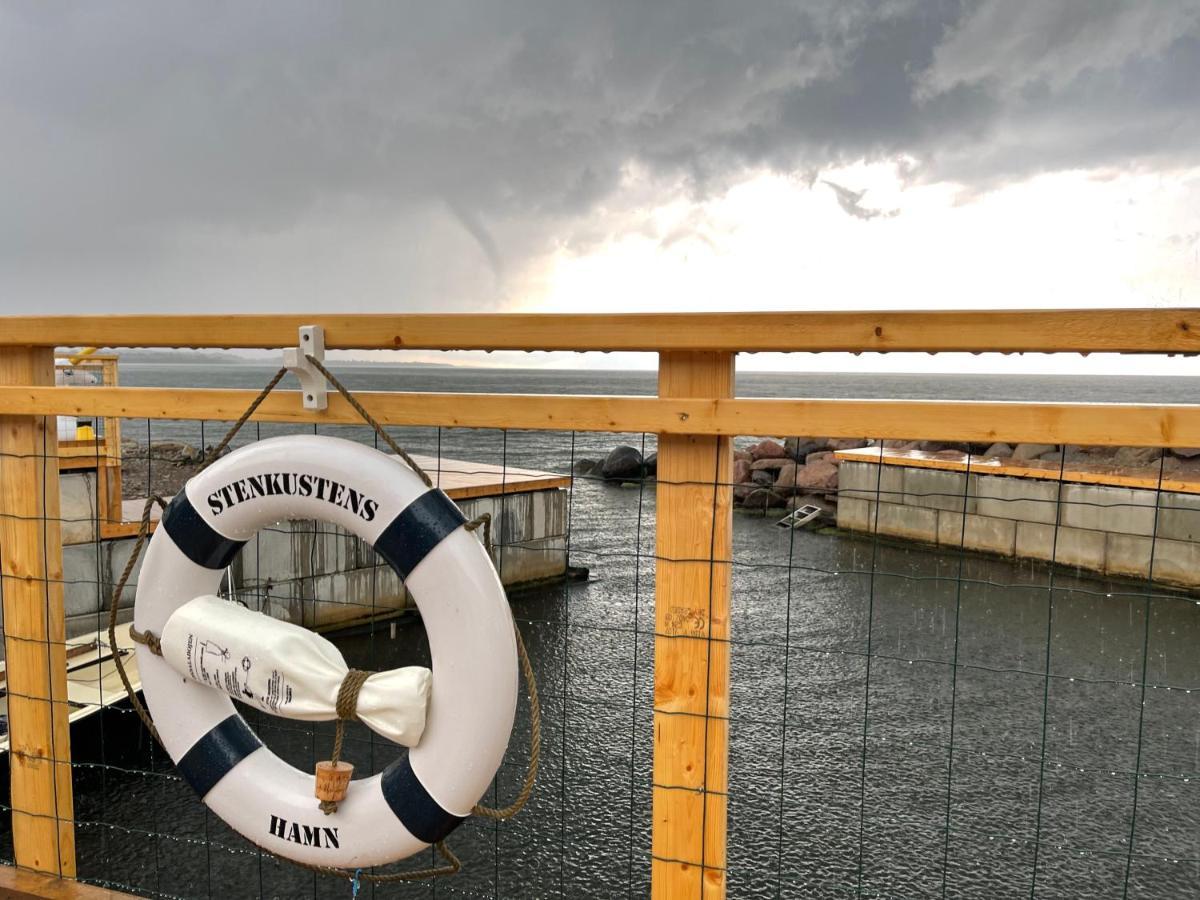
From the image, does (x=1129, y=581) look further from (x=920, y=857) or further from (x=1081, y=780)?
(x=920, y=857)

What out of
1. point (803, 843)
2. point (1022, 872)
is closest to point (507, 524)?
point (803, 843)

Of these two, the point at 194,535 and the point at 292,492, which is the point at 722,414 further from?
the point at 194,535

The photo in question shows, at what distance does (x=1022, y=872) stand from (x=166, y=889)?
15.2 ft

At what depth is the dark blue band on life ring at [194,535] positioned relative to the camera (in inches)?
63.1

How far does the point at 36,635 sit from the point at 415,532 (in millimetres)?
981

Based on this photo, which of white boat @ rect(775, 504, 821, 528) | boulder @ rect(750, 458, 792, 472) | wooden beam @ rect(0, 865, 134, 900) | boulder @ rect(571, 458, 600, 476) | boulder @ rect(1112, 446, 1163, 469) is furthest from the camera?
boulder @ rect(571, 458, 600, 476)

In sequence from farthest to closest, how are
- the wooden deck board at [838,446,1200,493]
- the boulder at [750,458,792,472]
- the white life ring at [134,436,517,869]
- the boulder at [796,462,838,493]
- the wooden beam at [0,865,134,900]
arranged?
the boulder at [750,458,792,472], the boulder at [796,462,838,493], the wooden deck board at [838,446,1200,493], the wooden beam at [0,865,134,900], the white life ring at [134,436,517,869]

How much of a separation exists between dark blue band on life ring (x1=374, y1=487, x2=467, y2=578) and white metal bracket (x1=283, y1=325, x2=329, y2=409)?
10.9 inches

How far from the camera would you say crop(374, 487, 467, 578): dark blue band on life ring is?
144cm

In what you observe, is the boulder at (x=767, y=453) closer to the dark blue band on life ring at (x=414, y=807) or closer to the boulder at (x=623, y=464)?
the boulder at (x=623, y=464)

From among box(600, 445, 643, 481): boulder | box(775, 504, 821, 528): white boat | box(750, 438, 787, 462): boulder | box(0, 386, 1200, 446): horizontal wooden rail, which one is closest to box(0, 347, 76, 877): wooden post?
box(0, 386, 1200, 446): horizontal wooden rail

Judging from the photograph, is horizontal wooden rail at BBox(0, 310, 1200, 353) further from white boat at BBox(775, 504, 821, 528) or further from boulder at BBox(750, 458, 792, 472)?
boulder at BBox(750, 458, 792, 472)

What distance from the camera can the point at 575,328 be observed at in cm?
145

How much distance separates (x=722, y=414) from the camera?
1417 millimetres
